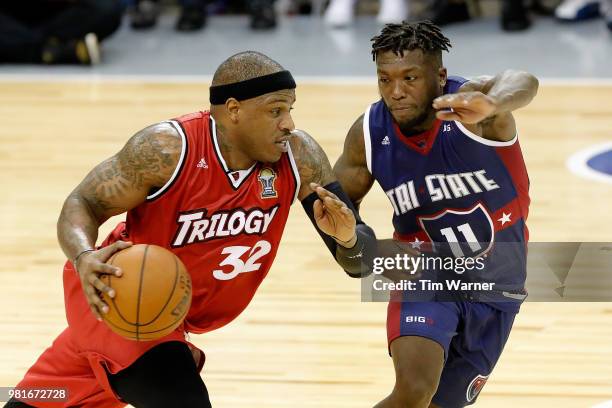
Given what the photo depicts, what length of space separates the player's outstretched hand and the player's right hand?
712 millimetres

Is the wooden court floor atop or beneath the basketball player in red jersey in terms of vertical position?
beneath

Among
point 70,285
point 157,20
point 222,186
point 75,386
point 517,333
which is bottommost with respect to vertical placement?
point 157,20

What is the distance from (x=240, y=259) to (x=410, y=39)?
1079 millimetres

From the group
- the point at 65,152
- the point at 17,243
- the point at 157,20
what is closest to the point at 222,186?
the point at 17,243

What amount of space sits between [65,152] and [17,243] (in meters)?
1.96

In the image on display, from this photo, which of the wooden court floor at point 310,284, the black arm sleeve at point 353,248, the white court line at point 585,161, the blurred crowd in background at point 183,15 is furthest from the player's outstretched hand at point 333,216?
the blurred crowd in background at point 183,15

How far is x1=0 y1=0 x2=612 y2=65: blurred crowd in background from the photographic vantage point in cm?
1252

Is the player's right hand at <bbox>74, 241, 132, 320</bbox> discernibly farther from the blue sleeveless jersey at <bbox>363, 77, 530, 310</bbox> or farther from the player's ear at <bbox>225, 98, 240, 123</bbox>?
the blue sleeveless jersey at <bbox>363, 77, 530, 310</bbox>

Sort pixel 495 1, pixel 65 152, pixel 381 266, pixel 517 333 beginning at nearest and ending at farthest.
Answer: pixel 381 266, pixel 517 333, pixel 65 152, pixel 495 1

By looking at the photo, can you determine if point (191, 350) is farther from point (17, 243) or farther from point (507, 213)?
point (17, 243)

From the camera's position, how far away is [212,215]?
14.9 feet

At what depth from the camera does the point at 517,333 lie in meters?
6.42

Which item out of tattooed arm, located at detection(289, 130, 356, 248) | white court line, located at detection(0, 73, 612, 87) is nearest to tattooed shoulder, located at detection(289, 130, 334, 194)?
tattooed arm, located at detection(289, 130, 356, 248)

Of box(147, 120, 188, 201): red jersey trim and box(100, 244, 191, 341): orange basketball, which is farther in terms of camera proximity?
box(147, 120, 188, 201): red jersey trim
